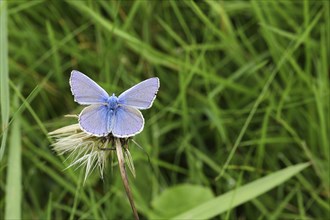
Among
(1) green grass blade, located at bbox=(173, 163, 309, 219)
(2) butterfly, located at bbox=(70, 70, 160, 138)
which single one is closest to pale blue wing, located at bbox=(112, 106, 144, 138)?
(2) butterfly, located at bbox=(70, 70, 160, 138)

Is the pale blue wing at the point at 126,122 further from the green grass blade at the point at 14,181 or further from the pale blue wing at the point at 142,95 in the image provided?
the green grass blade at the point at 14,181

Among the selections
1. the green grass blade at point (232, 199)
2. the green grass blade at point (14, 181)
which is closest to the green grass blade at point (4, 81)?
the green grass blade at point (14, 181)

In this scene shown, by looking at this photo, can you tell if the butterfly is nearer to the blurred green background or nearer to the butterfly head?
the butterfly head

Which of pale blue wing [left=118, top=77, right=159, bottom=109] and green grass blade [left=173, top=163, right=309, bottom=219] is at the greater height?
pale blue wing [left=118, top=77, right=159, bottom=109]

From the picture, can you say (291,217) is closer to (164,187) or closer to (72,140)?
(164,187)

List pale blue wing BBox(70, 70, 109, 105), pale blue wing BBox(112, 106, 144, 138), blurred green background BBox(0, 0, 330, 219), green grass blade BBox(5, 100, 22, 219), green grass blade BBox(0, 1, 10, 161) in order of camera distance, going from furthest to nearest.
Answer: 1. blurred green background BBox(0, 0, 330, 219)
2. green grass blade BBox(5, 100, 22, 219)
3. green grass blade BBox(0, 1, 10, 161)
4. pale blue wing BBox(70, 70, 109, 105)
5. pale blue wing BBox(112, 106, 144, 138)

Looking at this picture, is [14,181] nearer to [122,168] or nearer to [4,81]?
[4,81]

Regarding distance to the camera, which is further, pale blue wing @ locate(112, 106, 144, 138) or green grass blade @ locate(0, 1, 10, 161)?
green grass blade @ locate(0, 1, 10, 161)

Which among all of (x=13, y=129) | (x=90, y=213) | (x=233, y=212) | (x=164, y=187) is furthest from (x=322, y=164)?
→ (x=13, y=129)
